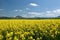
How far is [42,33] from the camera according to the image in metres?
9.82

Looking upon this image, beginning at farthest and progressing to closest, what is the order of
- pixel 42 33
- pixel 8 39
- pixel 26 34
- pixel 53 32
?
pixel 42 33, pixel 53 32, pixel 26 34, pixel 8 39

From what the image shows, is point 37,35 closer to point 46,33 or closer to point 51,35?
point 46,33

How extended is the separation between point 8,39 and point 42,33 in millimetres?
3736

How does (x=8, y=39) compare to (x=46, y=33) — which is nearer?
(x=8, y=39)

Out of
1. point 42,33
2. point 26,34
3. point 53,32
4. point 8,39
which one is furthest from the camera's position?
point 42,33

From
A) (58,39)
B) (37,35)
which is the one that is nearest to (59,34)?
(58,39)

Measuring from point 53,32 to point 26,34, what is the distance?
162 cm

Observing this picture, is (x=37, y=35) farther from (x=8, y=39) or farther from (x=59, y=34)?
(x=8, y=39)

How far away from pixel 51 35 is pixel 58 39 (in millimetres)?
1023

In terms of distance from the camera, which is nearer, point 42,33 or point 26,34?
point 26,34

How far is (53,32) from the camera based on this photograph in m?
9.18

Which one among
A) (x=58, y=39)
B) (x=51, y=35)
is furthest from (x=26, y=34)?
(x=58, y=39)

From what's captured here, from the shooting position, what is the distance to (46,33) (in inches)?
383

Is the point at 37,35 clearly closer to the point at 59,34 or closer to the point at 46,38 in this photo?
the point at 46,38
